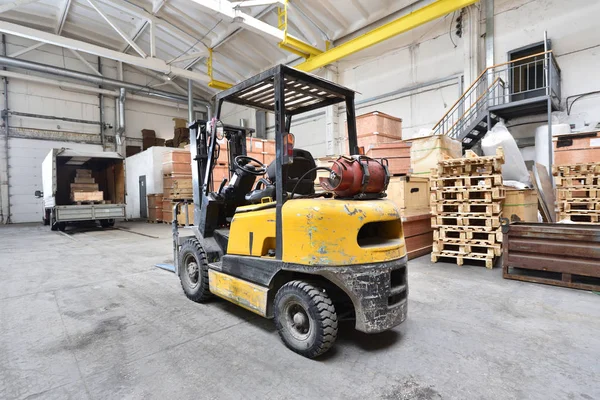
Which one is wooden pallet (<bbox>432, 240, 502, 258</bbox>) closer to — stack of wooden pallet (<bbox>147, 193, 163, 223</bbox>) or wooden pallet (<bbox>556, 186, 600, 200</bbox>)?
wooden pallet (<bbox>556, 186, 600, 200</bbox>)

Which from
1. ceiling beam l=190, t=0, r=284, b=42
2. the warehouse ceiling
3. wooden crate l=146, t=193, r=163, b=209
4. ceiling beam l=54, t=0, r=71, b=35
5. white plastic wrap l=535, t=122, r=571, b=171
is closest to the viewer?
white plastic wrap l=535, t=122, r=571, b=171

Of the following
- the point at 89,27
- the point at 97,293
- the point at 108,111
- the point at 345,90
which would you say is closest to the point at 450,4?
the point at 345,90

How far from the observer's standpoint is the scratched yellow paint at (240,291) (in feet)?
8.82

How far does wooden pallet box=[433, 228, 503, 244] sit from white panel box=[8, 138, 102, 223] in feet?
60.2

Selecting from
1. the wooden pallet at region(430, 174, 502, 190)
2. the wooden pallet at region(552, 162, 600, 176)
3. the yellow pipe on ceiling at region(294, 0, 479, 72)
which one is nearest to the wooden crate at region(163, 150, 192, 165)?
the yellow pipe on ceiling at region(294, 0, 479, 72)

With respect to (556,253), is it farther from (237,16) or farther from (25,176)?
(25,176)

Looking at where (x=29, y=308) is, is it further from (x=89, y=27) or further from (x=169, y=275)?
(x=89, y=27)

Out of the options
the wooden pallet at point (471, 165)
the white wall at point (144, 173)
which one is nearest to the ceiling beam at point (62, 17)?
the white wall at point (144, 173)

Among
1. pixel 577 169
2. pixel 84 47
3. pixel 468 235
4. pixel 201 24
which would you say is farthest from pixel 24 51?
pixel 577 169

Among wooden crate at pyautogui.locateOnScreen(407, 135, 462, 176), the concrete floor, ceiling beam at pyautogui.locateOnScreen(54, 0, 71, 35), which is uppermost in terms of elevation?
ceiling beam at pyautogui.locateOnScreen(54, 0, 71, 35)

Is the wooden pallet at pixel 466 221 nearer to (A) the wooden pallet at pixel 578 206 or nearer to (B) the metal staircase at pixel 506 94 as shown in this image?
(A) the wooden pallet at pixel 578 206

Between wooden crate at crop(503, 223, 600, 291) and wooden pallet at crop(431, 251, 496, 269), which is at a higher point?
wooden crate at crop(503, 223, 600, 291)

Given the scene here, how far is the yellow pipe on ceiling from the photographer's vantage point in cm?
879

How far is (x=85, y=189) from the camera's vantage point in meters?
11.8
